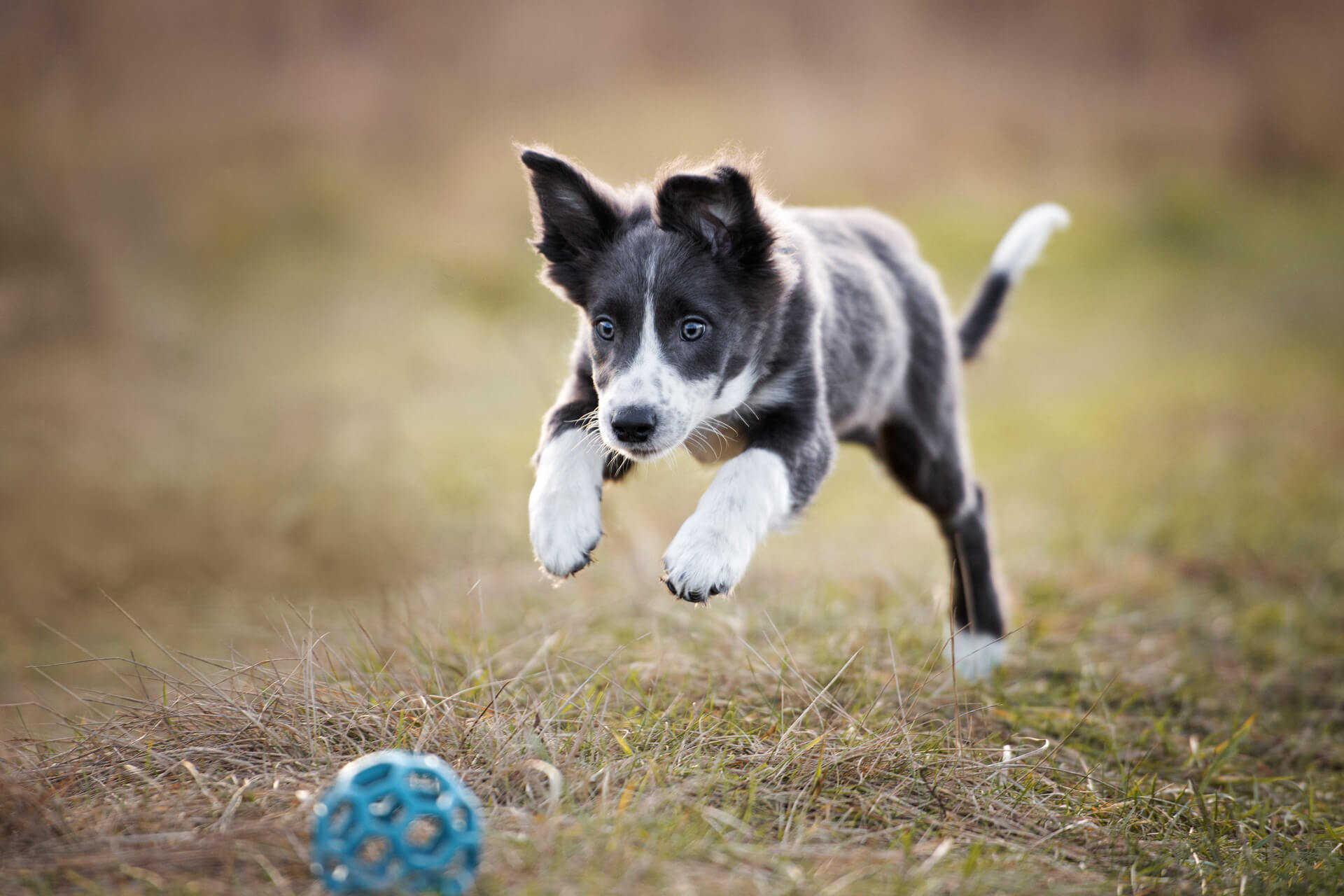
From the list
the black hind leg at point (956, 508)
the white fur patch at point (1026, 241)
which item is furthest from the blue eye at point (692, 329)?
the white fur patch at point (1026, 241)

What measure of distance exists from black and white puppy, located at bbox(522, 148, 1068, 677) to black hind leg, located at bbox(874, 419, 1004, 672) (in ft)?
1.10

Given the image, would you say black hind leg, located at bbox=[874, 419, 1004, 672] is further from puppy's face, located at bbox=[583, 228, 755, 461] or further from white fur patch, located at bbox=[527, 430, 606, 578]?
white fur patch, located at bbox=[527, 430, 606, 578]

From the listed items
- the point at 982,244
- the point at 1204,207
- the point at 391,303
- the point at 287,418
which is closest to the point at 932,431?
the point at 287,418

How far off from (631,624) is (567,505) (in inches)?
69.1

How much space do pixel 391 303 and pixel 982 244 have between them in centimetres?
754

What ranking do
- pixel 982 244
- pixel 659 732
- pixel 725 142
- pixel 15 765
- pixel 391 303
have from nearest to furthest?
1. pixel 15 765
2. pixel 659 732
3. pixel 725 142
4. pixel 391 303
5. pixel 982 244

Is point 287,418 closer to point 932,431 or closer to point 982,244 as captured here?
point 932,431

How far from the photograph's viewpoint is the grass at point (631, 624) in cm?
262

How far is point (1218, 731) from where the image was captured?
14.4 feet

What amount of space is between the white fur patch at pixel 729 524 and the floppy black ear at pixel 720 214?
25.8 inches

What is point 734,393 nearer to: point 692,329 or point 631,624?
point 692,329

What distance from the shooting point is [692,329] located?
11.0 ft

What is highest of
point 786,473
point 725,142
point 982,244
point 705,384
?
point 725,142

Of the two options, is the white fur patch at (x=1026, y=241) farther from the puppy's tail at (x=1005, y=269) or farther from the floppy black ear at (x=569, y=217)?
the floppy black ear at (x=569, y=217)
